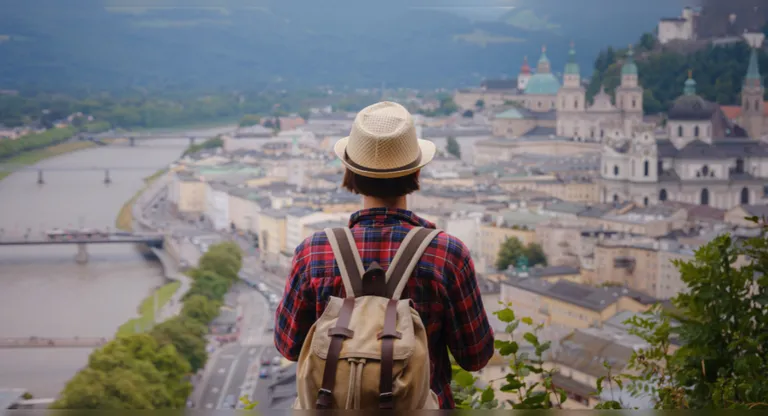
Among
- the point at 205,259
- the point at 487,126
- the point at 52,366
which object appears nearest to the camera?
the point at 52,366

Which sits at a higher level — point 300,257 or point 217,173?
point 300,257

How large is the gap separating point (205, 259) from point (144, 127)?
4.10m

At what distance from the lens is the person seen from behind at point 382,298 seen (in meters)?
0.64

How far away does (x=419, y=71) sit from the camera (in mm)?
18641

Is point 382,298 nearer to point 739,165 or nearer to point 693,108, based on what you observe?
point 739,165

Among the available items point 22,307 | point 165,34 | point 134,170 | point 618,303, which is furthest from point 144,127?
point 618,303

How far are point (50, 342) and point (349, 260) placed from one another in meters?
8.87

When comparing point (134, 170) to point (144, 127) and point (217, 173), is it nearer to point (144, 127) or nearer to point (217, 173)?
point (144, 127)

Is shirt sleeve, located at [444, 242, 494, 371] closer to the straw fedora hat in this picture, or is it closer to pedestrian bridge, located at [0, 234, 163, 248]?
the straw fedora hat

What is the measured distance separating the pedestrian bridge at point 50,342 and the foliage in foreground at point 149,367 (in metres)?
0.76

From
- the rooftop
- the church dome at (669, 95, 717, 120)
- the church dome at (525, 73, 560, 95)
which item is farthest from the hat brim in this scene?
the church dome at (525, 73, 560, 95)

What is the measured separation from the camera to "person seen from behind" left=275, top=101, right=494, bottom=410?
0.64 m

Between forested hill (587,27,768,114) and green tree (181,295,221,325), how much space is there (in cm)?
906

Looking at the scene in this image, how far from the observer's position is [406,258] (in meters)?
0.70
